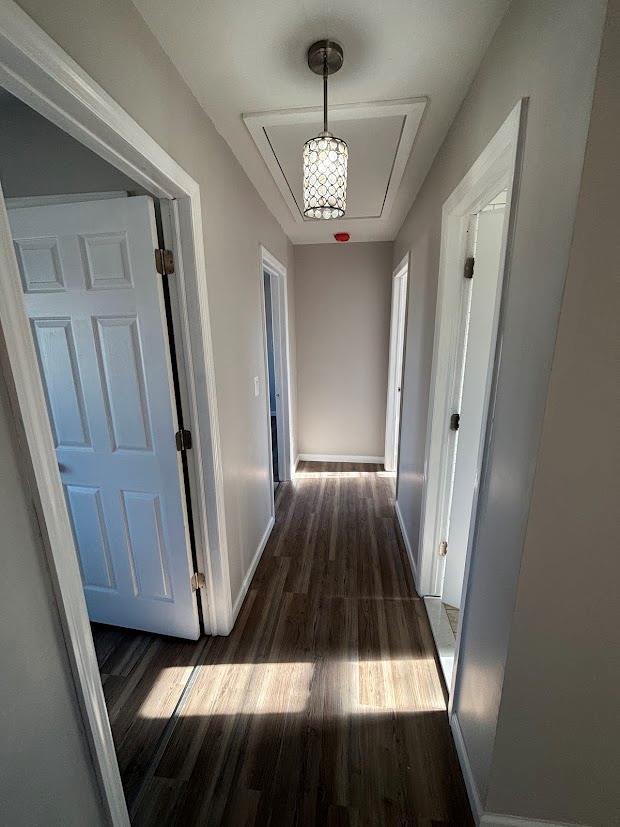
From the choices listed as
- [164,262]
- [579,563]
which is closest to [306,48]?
[164,262]

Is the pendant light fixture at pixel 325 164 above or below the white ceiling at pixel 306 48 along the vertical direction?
below

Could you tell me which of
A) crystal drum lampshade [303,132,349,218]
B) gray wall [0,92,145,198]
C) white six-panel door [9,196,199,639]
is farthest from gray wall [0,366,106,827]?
gray wall [0,92,145,198]

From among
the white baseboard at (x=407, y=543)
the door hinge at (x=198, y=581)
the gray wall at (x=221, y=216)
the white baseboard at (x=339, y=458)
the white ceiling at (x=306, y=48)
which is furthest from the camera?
the white baseboard at (x=339, y=458)

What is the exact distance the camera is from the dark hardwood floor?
1.11 m

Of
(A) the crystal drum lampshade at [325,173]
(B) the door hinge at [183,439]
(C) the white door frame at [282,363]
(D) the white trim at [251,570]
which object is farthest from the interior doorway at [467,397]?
(C) the white door frame at [282,363]

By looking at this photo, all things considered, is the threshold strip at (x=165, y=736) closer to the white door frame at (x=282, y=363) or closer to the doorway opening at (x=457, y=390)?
the doorway opening at (x=457, y=390)

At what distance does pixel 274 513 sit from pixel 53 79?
263cm

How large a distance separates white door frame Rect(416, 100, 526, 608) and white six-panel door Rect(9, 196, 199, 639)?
1.16 metres

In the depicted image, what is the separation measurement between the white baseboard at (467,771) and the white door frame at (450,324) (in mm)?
191

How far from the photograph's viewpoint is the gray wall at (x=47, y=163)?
4.04ft

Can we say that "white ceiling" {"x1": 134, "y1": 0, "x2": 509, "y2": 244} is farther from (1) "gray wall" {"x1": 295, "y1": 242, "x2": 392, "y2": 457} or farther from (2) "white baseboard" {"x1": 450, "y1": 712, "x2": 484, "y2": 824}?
(2) "white baseboard" {"x1": 450, "y1": 712, "x2": 484, "y2": 824}

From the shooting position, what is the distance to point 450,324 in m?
1.59

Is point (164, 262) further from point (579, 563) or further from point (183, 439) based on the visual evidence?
point (579, 563)

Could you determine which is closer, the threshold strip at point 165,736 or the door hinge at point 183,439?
the threshold strip at point 165,736
